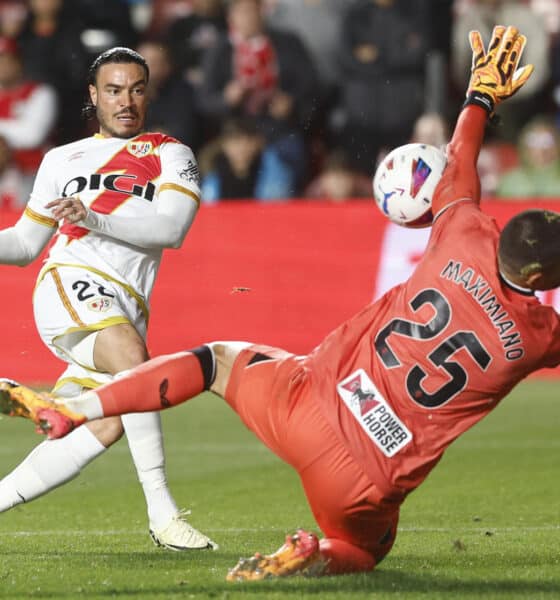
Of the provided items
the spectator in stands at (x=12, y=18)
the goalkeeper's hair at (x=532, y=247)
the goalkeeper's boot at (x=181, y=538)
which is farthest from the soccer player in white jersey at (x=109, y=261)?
the spectator in stands at (x=12, y=18)

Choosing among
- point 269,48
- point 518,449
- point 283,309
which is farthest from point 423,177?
point 269,48

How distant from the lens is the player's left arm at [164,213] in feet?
20.2

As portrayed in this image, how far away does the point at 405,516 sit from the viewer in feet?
25.9

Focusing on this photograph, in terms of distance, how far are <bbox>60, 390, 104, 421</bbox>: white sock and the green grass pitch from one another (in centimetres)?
69

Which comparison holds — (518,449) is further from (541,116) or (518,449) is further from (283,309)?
(541,116)

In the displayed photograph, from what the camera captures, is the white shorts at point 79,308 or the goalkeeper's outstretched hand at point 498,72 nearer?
the goalkeeper's outstretched hand at point 498,72

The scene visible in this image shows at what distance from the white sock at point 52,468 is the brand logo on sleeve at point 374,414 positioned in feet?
5.87

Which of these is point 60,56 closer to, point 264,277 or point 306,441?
point 264,277

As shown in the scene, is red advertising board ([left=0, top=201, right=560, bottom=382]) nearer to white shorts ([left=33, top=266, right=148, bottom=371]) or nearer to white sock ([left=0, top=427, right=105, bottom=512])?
white shorts ([left=33, top=266, right=148, bottom=371])

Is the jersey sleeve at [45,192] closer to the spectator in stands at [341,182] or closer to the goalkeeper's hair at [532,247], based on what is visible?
the goalkeeper's hair at [532,247]

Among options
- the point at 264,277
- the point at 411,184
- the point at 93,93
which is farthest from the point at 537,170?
the point at 411,184

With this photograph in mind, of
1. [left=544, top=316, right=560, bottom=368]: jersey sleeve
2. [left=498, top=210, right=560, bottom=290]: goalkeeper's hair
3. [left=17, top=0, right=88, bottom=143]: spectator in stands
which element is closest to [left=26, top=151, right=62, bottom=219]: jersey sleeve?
[left=498, top=210, right=560, bottom=290]: goalkeeper's hair

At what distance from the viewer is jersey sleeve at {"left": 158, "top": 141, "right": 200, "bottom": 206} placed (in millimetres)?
6797

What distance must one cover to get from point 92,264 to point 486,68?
2.09 meters
